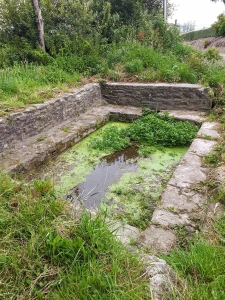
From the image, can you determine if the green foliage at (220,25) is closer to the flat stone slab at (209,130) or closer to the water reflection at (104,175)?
the flat stone slab at (209,130)

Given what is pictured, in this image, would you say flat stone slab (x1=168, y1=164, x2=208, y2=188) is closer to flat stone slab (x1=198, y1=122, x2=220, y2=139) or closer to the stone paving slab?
the stone paving slab

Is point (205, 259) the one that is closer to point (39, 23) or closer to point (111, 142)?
point (111, 142)

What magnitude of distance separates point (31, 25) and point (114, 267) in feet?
23.3

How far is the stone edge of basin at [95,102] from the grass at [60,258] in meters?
2.16

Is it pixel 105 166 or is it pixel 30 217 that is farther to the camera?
pixel 105 166

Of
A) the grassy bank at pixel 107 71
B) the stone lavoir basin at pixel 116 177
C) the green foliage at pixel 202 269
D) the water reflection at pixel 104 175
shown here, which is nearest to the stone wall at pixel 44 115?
the grassy bank at pixel 107 71

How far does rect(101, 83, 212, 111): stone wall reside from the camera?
542 cm

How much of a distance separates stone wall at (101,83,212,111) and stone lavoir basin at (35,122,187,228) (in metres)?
1.67

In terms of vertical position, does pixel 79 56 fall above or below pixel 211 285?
above

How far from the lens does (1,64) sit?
19.1 feet

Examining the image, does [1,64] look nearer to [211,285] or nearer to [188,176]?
[188,176]

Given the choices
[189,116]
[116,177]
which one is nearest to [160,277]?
[116,177]

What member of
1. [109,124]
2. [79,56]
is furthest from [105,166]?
[79,56]

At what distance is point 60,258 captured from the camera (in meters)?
1.65
